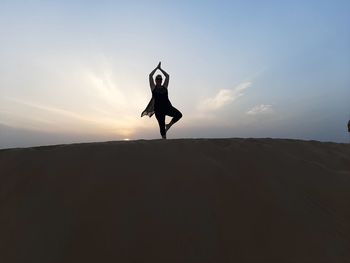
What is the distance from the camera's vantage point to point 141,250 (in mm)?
2607

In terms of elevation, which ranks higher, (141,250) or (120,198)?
(120,198)

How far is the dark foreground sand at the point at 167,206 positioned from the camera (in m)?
2.67

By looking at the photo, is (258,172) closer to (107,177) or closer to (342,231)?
(342,231)

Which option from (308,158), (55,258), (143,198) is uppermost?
(308,158)

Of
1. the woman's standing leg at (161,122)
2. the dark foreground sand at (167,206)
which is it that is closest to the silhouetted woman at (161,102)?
the woman's standing leg at (161,122)

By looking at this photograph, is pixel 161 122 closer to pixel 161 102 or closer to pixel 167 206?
pixel 161 102

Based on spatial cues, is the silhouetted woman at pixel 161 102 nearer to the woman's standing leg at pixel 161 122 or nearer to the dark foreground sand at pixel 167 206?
the woman's standing leg at pixel 161 122

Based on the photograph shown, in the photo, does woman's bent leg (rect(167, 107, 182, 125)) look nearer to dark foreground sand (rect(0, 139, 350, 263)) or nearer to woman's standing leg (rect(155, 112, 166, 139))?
woman's standing leg (rect(155, 112, 166, 139))

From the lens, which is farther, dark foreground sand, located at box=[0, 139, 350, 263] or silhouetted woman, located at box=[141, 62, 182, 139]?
silhouetted woman, located at box=[141, 62, 182, 139]

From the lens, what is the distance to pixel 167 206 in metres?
3.05

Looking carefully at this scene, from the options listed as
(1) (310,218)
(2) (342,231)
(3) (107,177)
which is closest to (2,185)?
(3) (107,177)

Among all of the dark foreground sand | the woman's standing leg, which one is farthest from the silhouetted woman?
the dark foreground sand

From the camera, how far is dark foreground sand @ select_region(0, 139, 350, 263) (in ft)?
8.77

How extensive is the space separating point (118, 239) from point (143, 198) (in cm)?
53
